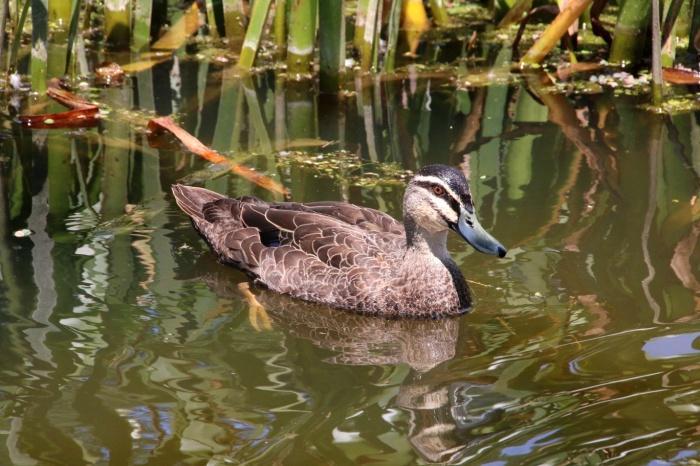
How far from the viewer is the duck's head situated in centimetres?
719

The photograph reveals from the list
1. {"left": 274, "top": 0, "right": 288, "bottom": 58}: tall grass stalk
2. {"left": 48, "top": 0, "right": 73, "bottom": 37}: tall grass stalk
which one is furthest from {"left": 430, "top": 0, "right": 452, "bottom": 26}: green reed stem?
{"left": 48, "top": 0, "right": 73, "bottom": 37}: tall grass stalk

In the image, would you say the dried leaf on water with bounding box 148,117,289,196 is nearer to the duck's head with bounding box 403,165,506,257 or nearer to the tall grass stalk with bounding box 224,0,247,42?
the duck's head with bounding box 403,165,506,257

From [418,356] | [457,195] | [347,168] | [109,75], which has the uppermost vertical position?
[109,75]

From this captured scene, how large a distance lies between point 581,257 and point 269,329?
7.28 feet

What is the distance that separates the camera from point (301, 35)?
1129cm

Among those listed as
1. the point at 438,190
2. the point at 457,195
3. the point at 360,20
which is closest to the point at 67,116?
the point at 360,20

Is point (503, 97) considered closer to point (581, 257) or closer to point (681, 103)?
point (681, 103)

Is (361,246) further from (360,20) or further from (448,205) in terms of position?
(360,20)

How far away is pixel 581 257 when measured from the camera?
8.02 m

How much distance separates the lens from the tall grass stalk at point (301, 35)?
10.8 m

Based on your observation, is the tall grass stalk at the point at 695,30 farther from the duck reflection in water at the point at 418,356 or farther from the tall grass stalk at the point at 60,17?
the tall grass stalk at the point at 60,17

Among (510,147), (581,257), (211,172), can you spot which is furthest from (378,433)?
(510,147)

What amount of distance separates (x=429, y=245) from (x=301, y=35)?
14.0 feet

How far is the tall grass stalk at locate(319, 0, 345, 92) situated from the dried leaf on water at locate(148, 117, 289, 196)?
1592mm
